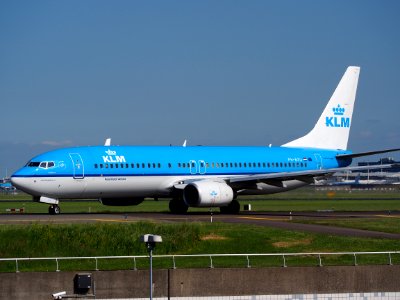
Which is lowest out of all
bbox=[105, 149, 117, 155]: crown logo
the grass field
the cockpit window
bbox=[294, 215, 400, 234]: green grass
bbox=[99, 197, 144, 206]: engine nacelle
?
the grass field

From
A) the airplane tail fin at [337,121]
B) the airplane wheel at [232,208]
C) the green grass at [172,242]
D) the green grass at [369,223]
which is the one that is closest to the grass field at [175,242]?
the green grass at [172,242]

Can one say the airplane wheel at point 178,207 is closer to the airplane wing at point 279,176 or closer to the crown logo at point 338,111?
the airplane wing at point 279,176

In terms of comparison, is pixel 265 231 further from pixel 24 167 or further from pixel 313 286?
Answer: pixel 24 167

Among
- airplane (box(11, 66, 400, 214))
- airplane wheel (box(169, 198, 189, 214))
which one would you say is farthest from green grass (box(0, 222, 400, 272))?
airplane wheel (box(169, 198, 189, 214))

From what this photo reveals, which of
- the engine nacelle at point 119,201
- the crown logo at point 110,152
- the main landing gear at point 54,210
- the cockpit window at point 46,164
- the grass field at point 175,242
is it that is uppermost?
the crown logo at point 110,152

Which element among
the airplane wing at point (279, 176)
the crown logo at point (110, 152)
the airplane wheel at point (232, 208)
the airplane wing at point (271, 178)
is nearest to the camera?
the crown logo at point (110, 152)

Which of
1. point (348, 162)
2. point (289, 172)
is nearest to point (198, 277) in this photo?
point (289, 172)

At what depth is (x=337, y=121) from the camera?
82812 mm

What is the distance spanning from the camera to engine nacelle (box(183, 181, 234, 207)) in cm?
6681

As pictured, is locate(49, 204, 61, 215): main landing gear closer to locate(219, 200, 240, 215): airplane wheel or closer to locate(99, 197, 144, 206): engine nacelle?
locate(99, 197, 144, 206): engine nacelle

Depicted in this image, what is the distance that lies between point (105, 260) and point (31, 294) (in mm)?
5524

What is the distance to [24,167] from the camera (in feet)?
215

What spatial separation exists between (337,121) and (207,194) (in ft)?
66.1

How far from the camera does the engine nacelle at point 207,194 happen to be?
66812 millimetres
